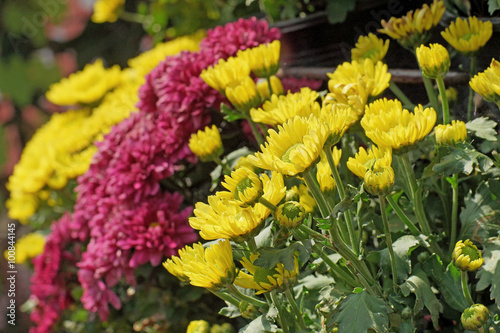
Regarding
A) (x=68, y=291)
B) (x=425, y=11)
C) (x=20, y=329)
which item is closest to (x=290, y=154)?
(x=425, y=11)

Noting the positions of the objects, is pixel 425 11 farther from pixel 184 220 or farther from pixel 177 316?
pixel 177 316

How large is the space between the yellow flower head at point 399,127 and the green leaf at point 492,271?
225mm

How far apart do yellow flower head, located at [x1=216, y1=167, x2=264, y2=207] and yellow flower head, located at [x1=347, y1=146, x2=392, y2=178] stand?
129 mm

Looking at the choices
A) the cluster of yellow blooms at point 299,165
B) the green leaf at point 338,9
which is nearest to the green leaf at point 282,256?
the cluster of yellow blooms at point 299,165

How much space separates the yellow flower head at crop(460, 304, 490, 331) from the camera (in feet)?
2.31

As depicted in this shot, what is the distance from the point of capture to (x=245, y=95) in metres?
0.93

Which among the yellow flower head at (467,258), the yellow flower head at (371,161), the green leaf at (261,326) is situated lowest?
the green leaf at (261,326)

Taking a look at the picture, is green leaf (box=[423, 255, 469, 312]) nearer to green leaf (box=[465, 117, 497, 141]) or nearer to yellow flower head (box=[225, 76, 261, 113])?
green leaf (box=[465, 117, 497, 141])

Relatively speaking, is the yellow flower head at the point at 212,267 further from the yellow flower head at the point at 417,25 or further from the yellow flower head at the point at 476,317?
the yellow flower head at the point at 417,25

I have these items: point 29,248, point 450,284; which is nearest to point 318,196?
point 450,284

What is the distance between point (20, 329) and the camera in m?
2.70

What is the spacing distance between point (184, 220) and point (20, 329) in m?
1.90

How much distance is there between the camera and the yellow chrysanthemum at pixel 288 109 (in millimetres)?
801

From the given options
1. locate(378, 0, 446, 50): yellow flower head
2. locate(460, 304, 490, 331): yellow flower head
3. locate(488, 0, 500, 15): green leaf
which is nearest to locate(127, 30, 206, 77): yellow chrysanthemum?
locate(378, 0, 446, 50): yellow flower head
